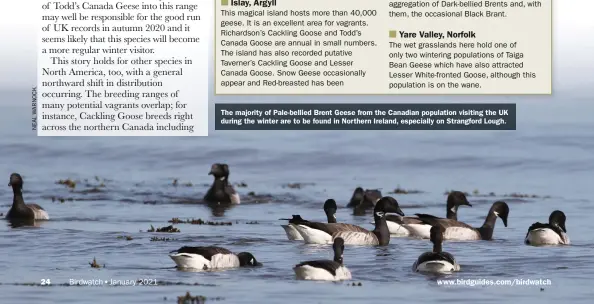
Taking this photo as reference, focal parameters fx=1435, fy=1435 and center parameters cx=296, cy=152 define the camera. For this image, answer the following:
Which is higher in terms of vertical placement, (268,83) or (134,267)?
(268,83)

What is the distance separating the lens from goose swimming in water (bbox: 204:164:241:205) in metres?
36.9

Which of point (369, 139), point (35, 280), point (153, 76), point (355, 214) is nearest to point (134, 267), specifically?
point (35, 280)

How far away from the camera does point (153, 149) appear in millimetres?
49688

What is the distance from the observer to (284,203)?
121 ft

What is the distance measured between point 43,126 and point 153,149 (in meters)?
20.7

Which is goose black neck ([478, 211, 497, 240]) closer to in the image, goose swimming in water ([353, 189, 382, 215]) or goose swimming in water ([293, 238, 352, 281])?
goose swimming in water ([353, 189, 382, 215])

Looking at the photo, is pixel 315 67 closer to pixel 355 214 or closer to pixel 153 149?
pixel 355 214

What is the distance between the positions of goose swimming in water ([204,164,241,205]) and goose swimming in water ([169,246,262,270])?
455 inches

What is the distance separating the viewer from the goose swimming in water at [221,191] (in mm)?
36938

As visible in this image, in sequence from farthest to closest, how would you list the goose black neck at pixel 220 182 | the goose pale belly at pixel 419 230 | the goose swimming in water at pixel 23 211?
the goose black neck at pixel 220 182 < the goose swimming in water at pixel 23 211 < the goose pale belly at pixel 419 230

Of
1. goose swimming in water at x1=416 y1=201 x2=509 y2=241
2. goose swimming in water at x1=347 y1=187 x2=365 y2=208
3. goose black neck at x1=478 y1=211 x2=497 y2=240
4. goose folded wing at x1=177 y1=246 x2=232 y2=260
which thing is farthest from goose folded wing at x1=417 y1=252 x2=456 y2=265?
goose swimming in water at x1=347 y1=187 x2=365 y2=208
